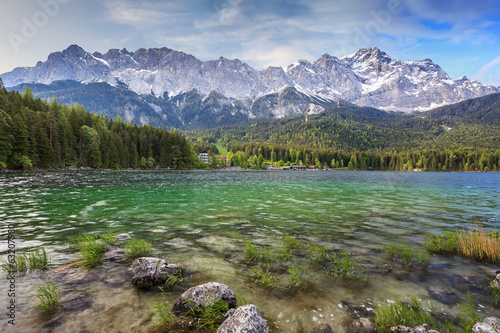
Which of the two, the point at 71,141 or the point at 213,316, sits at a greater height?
the point at 71,141

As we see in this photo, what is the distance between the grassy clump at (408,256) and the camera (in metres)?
11.7

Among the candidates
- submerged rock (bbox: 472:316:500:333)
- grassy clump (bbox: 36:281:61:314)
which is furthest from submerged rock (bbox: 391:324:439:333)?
grassy clump (bbox: 36:281:61:314)

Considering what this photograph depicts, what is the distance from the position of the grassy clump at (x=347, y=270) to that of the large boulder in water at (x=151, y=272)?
6883 mm

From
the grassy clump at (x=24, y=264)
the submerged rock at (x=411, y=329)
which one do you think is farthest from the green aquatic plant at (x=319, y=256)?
the grassy clump at (x=24, y=264)

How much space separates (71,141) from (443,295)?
5456 inches

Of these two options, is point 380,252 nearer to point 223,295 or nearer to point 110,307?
point 223,295

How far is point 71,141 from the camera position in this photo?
11081cm

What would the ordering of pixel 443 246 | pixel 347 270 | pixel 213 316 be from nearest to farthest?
1. pixel 213 316
2. pixel 347 270
3. pixel 443 246

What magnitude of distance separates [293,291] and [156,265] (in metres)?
5.57

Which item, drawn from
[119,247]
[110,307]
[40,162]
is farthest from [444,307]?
[40,162]

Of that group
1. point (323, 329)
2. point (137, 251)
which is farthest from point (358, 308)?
point (137, 251)

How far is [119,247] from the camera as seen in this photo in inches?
533

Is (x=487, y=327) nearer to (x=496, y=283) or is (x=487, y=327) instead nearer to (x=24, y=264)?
(x=496, y=283)

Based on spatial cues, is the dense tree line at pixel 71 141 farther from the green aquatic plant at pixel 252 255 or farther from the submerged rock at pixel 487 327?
the submerged rock at pixel 487 327
